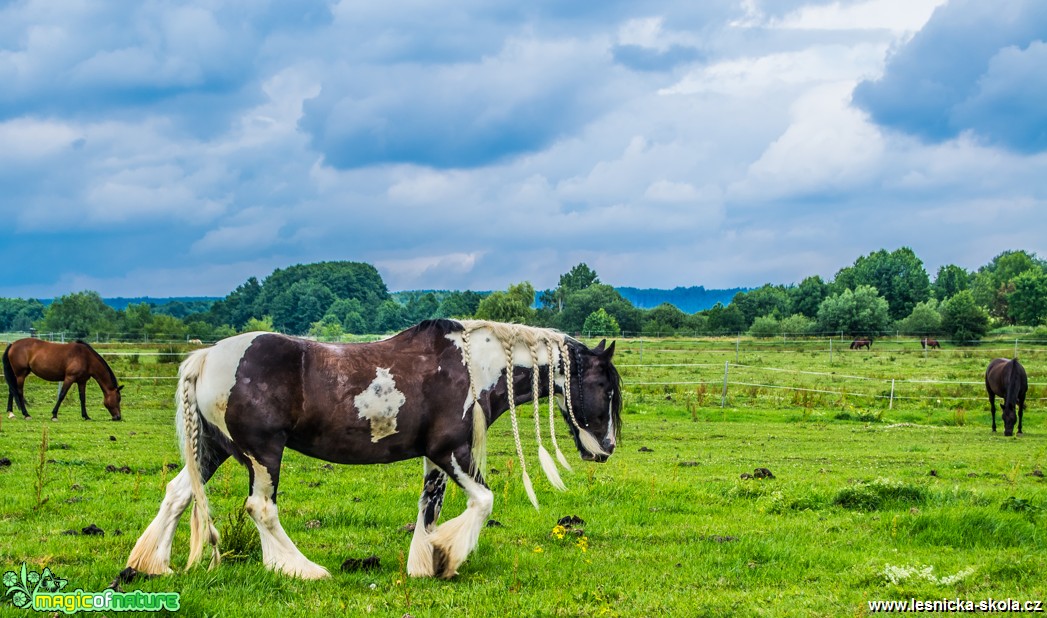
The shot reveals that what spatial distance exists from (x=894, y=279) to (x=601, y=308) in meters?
48.3

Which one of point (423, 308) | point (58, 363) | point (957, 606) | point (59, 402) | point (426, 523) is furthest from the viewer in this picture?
point (423, 308)

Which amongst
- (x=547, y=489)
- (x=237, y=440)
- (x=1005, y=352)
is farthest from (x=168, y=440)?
(x=1005, y=352)

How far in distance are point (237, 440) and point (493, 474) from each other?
5508 millimetres

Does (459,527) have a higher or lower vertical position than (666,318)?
lower

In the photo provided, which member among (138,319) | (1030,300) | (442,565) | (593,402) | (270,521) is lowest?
(442,565)

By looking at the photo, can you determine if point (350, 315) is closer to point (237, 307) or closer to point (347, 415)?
point (237, 307)

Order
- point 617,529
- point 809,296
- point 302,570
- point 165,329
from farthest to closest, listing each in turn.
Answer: point 809,296, point 165,329, point 617,529, point 302,570

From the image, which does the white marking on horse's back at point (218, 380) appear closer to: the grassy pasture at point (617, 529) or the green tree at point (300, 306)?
the grassy pasture at point (617, 529)

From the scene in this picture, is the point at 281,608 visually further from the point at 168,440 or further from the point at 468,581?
the point at 168,440

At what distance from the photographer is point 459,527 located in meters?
6.29

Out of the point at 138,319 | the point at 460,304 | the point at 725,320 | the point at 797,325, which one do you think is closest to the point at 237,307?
the point at 460,304

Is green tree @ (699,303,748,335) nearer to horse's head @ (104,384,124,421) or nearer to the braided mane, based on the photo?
horse's head @ (104,384,124,421)

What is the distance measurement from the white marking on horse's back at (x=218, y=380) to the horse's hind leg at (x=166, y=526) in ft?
1.17

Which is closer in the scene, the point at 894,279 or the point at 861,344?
the point at 861,344
